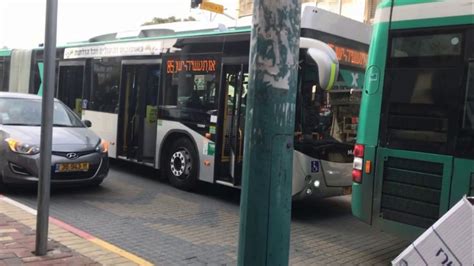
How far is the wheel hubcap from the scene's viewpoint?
9055mm

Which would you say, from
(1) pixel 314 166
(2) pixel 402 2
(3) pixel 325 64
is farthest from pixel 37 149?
(2) pixel 402 2

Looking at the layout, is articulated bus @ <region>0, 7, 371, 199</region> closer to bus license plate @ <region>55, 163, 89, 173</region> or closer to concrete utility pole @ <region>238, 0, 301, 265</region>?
bus license plate @ <region>55, 163, 89, 173</region>

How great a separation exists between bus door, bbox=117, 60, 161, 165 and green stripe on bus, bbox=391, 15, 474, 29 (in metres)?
5.38

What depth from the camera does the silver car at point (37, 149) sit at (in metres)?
7.75

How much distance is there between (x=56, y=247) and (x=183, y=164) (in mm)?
4063

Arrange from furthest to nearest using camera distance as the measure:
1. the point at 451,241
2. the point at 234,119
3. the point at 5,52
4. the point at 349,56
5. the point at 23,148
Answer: the point at 5,52, the point at 234,119, the point at 349,56, the point at 23,148, the point at 451,241

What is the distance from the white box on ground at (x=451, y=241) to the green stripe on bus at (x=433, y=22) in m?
2.79

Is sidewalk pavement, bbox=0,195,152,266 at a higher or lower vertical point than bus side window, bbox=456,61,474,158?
lower

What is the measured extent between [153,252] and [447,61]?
11.7 feet

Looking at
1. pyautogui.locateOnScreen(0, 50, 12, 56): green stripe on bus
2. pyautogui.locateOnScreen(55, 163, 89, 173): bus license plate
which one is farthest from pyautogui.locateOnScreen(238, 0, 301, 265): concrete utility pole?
pyautogui.locateOnScreen(0, 50, 12, 56): green stripe on bus

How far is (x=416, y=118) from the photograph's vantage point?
17.1 ft

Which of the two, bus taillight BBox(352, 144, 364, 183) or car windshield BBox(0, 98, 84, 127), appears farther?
car windshield BBox(0, 98, 84, 127)

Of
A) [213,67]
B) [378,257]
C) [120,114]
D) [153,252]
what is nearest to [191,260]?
[153,252]

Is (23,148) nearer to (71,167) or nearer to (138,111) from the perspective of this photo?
(71,167)
